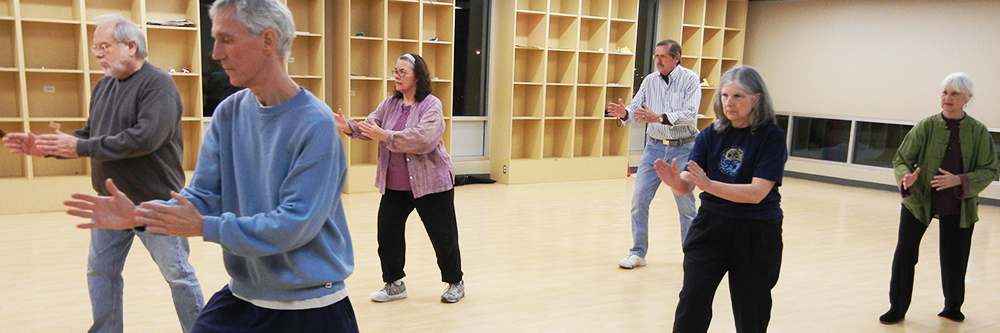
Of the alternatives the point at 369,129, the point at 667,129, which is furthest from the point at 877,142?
the point at 369,129

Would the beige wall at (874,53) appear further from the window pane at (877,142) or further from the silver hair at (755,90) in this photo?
the silver hair at (755,90)

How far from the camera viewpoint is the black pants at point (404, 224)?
3.97 m

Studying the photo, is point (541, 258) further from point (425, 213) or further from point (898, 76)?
point (898, 76)

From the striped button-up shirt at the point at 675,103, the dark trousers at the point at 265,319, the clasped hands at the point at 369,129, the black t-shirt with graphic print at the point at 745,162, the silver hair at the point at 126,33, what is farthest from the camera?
the striped button-up shirt at the point at 675,103

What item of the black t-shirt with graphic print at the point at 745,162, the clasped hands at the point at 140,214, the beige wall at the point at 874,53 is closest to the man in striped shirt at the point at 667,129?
the black t-shirt with graphic print at the point at 745,162

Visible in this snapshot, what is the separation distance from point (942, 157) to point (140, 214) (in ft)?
12.4

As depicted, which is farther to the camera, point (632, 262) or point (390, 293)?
point (632, 262)

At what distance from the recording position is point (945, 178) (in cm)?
378

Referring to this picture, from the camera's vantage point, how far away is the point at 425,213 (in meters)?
3.99

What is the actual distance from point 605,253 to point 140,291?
301 cm

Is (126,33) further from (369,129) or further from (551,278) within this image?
(551,278)

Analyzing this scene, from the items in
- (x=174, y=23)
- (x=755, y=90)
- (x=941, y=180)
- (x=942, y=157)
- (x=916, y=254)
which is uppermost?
(x=174, y=23)

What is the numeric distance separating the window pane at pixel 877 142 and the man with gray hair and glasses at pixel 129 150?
8823mm

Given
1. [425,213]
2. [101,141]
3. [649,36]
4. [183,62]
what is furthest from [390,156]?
[649,36]
